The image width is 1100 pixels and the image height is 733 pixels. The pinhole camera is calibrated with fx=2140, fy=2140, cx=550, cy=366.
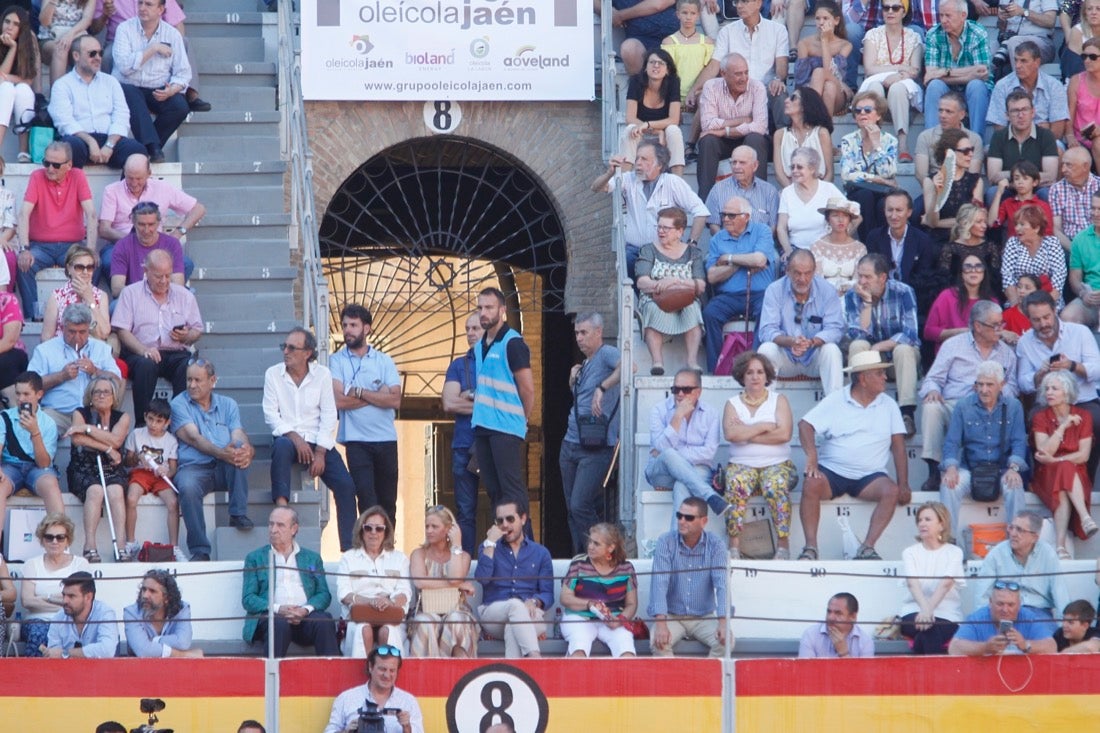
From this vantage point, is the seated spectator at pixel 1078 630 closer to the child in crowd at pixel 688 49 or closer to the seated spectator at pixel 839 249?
the seated spectator at pixel 839 249

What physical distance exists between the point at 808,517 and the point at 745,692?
70.9 inches

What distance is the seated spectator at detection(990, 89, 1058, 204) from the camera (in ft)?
47.1

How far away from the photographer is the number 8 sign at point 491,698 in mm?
10414

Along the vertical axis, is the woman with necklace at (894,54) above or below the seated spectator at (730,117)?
above

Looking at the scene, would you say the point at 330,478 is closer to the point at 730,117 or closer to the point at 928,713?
the point at 928,713

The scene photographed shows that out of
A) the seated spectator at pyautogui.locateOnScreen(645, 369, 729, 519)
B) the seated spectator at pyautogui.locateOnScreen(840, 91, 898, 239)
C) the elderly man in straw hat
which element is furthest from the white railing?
the seated spectator at pyautogui.locateOnScreen(840, 91, 898, 239)

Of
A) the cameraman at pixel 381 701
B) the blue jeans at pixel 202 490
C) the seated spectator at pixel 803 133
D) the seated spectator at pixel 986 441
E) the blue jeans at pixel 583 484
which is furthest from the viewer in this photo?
the seated spectator at pixel 803 133

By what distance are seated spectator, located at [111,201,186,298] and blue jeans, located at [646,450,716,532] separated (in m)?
3.26

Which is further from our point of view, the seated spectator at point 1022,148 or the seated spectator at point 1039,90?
the seated spectator at point 1039,90

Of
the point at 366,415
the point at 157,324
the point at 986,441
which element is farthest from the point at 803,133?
the point at 157,324

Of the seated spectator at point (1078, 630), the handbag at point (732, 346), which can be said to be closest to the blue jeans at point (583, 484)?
the handbag at point (732, 346)

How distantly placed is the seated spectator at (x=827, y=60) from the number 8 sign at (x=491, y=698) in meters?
5.97

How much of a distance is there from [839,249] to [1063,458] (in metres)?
2.20

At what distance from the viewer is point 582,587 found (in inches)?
440
